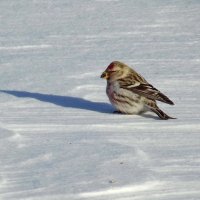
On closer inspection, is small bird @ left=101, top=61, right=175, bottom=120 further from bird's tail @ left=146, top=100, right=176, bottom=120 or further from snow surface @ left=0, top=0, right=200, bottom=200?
snow surface @ left=0, top=0, right=200, bottom=200

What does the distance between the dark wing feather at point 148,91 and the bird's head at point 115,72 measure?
0.53ft

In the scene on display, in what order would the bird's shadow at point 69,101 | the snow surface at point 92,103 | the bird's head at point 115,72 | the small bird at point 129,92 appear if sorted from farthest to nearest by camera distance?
1. the bird's head at point 115,72
2. the bird's shadow at point 69,101
3. the small bird at point 129,92
4. the snow surface at point 92,103

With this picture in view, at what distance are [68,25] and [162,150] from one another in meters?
5.24

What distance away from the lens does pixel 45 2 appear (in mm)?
12703

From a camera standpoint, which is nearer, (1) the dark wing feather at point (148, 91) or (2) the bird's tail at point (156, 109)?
(2) the bird's tail at point (156, 109)

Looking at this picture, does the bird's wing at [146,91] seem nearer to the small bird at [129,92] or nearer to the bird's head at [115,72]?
the small bird at [129,92]

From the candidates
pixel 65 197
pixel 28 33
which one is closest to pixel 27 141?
pixel 65 197

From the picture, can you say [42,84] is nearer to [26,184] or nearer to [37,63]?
[37,63]

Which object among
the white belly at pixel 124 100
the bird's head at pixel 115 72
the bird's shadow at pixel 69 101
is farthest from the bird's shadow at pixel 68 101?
the bird's head at pixel 115 72

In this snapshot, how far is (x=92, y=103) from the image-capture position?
8.41 metres

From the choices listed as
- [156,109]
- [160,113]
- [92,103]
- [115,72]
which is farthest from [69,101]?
[160,113]

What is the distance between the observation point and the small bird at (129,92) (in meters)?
8.08

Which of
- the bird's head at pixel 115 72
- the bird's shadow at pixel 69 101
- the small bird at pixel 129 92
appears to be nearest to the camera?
the small bird at pixel 129 92

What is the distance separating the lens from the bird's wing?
7.97 m
